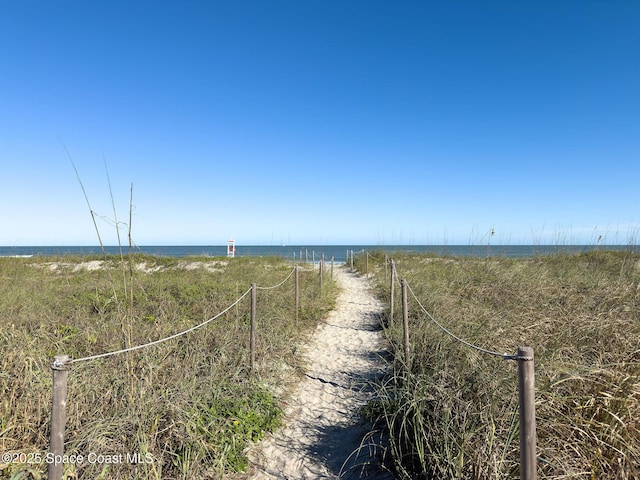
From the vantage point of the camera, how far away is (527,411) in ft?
5.31

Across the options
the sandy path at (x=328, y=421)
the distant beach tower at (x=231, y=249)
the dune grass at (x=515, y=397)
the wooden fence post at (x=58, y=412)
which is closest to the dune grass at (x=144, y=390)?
the sandy path at (x=328, y=421)

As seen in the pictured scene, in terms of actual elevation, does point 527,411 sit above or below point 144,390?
above

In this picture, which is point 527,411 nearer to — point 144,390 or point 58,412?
point 58,412

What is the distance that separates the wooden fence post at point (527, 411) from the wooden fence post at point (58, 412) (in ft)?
7.31

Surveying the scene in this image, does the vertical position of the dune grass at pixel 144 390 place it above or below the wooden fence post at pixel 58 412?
below

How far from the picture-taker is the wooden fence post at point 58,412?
165cm

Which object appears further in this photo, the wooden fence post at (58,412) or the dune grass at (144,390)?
the dune grass at (144,390)

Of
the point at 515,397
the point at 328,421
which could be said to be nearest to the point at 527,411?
the point at 515,397

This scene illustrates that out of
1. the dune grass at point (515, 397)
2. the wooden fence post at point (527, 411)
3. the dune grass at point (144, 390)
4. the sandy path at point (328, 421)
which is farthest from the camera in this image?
the sandy path at point (328, 421)

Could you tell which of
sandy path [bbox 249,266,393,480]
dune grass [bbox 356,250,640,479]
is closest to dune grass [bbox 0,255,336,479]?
sandy path [bbox 249,266,393,480]

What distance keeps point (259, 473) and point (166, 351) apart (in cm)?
184

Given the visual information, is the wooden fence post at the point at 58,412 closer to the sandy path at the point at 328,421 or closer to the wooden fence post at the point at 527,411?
the sandy path at the point at 328,421

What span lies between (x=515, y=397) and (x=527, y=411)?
3.15ft

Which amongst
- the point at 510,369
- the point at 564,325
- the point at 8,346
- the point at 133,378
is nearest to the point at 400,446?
the point at 510,369
